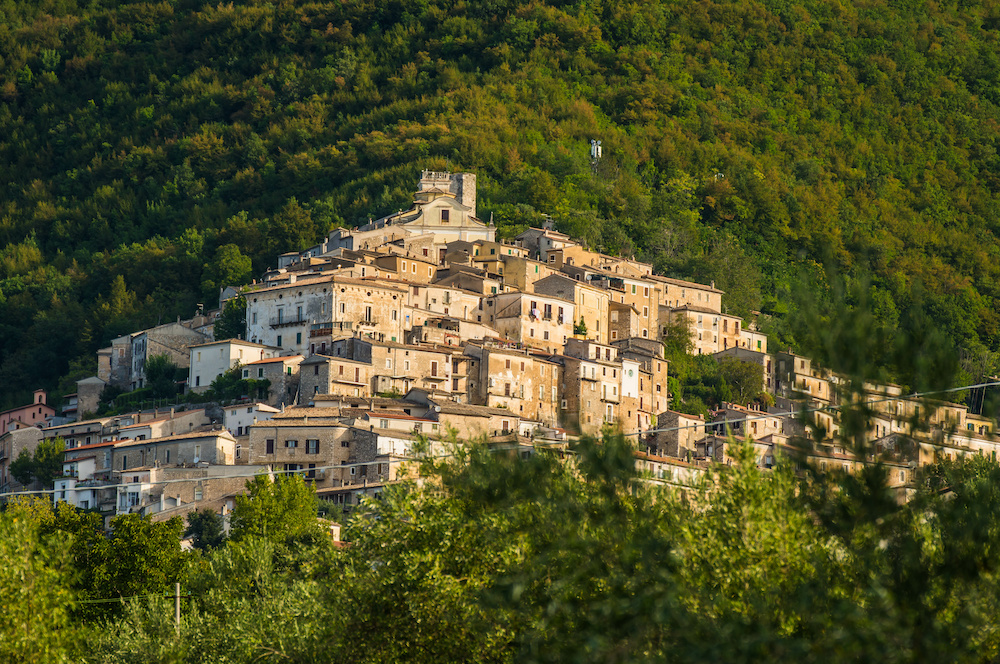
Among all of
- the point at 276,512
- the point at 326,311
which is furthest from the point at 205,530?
the point at 326,311

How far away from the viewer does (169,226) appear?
126188mm

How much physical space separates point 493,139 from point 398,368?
53167 millimetres

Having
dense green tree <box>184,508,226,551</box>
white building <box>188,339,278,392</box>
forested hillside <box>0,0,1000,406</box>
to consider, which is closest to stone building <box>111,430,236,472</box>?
dense green tree <box>184,508,226,551</box>

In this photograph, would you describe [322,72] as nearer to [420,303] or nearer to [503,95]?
[503,95]

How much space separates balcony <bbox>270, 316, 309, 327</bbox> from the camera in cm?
7738

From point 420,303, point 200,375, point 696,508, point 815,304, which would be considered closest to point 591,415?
point 420,303

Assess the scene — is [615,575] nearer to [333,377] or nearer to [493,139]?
[333,377]

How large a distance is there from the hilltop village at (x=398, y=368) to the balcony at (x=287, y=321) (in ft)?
0.39

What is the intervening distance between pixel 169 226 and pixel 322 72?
83.6ft

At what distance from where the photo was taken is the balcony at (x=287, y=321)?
77375 millimetres

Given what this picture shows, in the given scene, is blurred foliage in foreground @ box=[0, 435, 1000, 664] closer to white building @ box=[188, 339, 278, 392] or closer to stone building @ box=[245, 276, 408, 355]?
white building @ box=[188, 339, 278, 392]

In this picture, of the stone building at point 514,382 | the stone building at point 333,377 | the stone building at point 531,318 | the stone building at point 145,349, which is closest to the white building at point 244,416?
the stone building at point 333,377

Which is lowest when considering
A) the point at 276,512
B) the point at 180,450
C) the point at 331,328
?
the point at 276,512

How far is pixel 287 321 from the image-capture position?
78.1m
